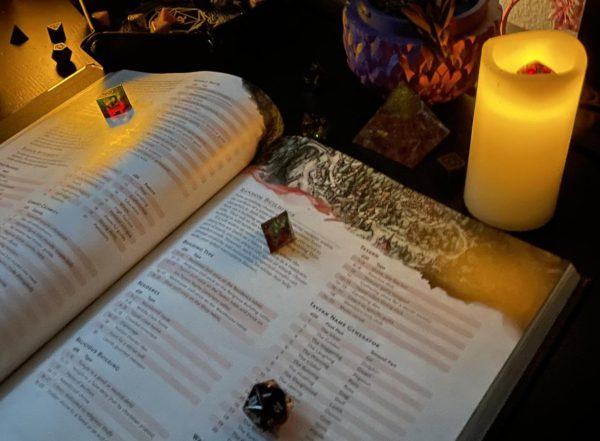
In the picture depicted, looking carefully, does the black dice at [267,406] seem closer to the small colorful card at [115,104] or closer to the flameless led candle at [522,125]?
the flameless led candle at [522,125]

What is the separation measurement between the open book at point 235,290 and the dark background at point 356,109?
0.07ft

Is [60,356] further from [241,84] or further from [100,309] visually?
[241,84]

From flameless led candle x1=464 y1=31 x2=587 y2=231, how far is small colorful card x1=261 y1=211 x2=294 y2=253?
170 mm

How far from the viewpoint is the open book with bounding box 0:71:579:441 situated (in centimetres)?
50

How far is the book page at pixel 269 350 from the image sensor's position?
494 millimetres

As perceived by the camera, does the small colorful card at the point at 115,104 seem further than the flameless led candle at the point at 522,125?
Yes

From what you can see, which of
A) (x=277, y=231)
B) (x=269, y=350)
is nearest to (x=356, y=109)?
(x=277, y=231)

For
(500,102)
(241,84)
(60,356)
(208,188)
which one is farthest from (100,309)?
(500,102)

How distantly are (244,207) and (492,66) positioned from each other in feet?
0.85

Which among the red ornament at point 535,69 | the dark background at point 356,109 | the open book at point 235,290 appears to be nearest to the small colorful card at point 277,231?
the open book at point 235,290

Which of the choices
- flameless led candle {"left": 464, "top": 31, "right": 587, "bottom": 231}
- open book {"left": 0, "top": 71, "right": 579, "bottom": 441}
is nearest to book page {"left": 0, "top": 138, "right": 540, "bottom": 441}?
open book {"left": 0, "top": 71, "right": 579, "bottom": 441}

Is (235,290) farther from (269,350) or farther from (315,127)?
(315,127)

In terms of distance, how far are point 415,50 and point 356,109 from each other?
4.2 inches

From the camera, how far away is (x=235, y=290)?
579 mm
